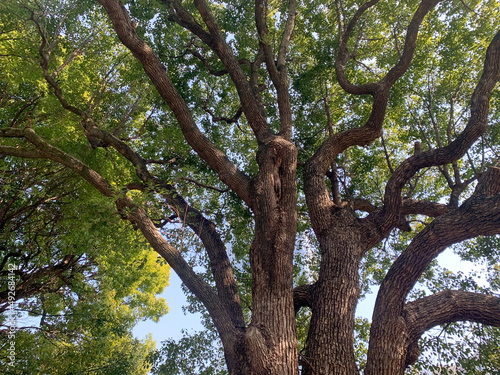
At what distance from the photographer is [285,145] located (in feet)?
15.3

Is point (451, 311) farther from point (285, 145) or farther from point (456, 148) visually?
point (285, 145)

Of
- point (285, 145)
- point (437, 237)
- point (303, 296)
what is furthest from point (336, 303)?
point (285, 145)

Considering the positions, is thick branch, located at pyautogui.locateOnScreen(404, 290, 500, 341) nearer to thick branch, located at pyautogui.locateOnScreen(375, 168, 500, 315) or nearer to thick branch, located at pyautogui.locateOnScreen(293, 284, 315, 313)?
thick branch, located at pyautogui.locateOnScreen(375, 168, 500, 315)

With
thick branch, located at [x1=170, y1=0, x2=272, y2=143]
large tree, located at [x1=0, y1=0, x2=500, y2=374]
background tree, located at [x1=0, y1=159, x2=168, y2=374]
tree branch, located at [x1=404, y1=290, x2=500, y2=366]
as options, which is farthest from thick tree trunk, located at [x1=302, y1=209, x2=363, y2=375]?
background tree, located at [x1=0, y1=159, x2=168, y2=374]

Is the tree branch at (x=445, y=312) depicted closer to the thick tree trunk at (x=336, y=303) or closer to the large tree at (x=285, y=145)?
the large tree at (x=285, y=145)


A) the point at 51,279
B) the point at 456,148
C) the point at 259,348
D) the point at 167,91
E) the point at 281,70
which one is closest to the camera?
the point at 259,348

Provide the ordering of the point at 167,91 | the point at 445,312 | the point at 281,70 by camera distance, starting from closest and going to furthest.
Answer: the point at 445,312, the point at 167,91, the point at 281,70

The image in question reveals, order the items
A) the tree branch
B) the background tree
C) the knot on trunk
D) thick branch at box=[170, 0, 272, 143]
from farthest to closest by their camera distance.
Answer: the background tree → thick branch at box=[170, 0, 272, 143] → the tree branch → the knot on trunk

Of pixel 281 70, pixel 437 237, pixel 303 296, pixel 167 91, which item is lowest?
pixel 303 296

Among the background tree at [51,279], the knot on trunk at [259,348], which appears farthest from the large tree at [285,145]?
the background tree at [51,279]

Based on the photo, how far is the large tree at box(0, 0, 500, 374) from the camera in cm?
362

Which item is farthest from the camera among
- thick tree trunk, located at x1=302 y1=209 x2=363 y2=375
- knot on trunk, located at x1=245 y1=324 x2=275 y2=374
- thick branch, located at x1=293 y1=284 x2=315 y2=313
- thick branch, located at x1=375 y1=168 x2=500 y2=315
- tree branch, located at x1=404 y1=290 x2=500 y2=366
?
thick branch, located at x1=293 y1=284 x2=315 y2=313

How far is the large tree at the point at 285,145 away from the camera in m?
3.62

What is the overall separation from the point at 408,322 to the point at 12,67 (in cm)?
916
